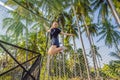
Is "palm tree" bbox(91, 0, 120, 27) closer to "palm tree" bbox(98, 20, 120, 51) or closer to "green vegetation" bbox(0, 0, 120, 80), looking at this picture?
"green vegetation" bbox(0, 0, 120, 80)

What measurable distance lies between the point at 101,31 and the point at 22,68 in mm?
23784

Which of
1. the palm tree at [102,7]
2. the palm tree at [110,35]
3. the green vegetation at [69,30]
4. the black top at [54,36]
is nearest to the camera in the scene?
the black top at [54,36]

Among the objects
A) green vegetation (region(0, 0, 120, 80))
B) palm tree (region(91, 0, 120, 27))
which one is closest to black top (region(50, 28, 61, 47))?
green vegetation (region(0, 0, 120, 80))

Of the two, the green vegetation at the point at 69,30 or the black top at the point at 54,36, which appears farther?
the green vegetation at the point at 69,30

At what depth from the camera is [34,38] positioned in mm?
23328

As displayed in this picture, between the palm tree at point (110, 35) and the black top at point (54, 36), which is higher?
the palm tree at point (110, 35)

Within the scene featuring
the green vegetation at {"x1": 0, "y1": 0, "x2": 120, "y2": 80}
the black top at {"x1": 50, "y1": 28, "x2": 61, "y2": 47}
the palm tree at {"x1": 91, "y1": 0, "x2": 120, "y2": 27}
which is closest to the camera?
the black top at {"x1": 50, "y1": 28, "x2": 61, "y2": 47}

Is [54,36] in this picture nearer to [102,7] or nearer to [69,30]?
[102,7]

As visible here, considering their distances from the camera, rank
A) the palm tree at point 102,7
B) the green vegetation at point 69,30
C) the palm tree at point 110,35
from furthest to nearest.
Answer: the palm tree at point 110,35, the palm tree at point 102,7, the green vegetation at point 69,30

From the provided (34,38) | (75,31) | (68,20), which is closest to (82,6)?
(68,20)

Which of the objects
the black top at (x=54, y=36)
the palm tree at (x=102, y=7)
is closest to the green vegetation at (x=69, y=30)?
the palm tree at (x=102, y=7)

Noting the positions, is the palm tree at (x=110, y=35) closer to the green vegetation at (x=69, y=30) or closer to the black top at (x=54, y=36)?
the green vegetation at (x=69, y=30)

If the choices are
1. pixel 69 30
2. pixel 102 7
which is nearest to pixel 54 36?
pixel 102 7

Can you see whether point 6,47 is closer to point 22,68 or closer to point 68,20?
point 22,68
